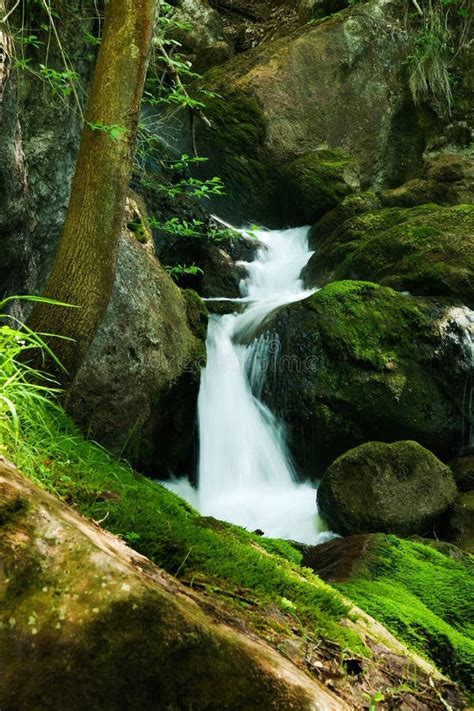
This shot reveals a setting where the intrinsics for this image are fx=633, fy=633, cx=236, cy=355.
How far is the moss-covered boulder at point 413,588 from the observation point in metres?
3.20

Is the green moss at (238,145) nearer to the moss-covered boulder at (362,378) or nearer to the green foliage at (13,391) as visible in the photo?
the moss-covered boulder at (362,378)

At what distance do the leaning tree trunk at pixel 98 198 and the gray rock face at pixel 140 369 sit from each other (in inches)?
67.6

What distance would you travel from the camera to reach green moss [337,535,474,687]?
10.4 ft

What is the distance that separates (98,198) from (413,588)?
9.96ft

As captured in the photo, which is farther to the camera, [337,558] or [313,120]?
[313,120]

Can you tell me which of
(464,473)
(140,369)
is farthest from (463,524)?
(140,369)

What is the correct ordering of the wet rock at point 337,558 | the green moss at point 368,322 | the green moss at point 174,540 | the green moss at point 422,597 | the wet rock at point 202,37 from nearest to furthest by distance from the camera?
the green moss at point 174,540
the green moss at point 422,597
the wet rock at point 337,558
the green moss at point 368,322
the wet rock at point 202,37

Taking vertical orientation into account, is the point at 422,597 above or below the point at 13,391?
below

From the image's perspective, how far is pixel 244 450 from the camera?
27.8 ft

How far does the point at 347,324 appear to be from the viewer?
8977mm

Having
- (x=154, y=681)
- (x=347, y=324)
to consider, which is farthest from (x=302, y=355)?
(x=154, y=681)

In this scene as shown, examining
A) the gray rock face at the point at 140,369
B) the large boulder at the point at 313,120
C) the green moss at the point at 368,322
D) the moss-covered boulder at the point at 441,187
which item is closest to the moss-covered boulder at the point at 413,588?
the gray rock face at the point at 140,369

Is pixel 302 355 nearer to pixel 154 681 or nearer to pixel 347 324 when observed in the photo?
pixel 347 324

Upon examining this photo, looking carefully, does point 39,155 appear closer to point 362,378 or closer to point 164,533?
point 164,533
